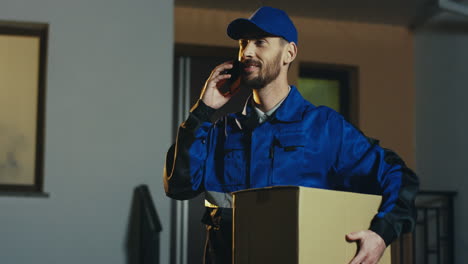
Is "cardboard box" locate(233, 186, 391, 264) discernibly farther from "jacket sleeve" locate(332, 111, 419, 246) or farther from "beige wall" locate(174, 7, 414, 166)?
"beige wall" locate(174, 7, 414, 166)

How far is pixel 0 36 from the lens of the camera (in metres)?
4.16

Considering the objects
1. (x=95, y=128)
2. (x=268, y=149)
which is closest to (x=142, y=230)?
(x=95, y=128)

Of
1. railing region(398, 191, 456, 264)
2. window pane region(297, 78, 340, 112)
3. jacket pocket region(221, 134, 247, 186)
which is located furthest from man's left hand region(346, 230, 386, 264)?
window pane region(297, 78, 340, 112)

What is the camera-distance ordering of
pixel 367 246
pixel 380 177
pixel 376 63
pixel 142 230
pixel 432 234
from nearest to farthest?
pixel 367 246 < pixel 380 177 < pixel 142 230 < pixel 432 234 < pixel 376 63

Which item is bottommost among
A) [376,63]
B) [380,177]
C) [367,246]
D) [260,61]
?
[367,246]

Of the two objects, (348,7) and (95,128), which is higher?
(348,7)

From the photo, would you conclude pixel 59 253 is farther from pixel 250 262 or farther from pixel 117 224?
pixel 250 262

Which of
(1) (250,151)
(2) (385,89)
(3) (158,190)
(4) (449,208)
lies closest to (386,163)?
(1) (250,151)

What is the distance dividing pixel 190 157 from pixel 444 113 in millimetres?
3862

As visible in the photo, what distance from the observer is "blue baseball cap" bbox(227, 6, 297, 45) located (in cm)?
195

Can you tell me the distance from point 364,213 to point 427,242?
4.06 meters

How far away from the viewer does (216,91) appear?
209 centimetres

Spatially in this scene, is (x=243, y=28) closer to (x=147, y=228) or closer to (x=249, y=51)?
(x=249, y=51)

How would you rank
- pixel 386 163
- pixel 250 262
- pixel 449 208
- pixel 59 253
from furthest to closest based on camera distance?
pixel 449 208 → pixel 59 253 → pixel 386 163 → pixel 250 262
